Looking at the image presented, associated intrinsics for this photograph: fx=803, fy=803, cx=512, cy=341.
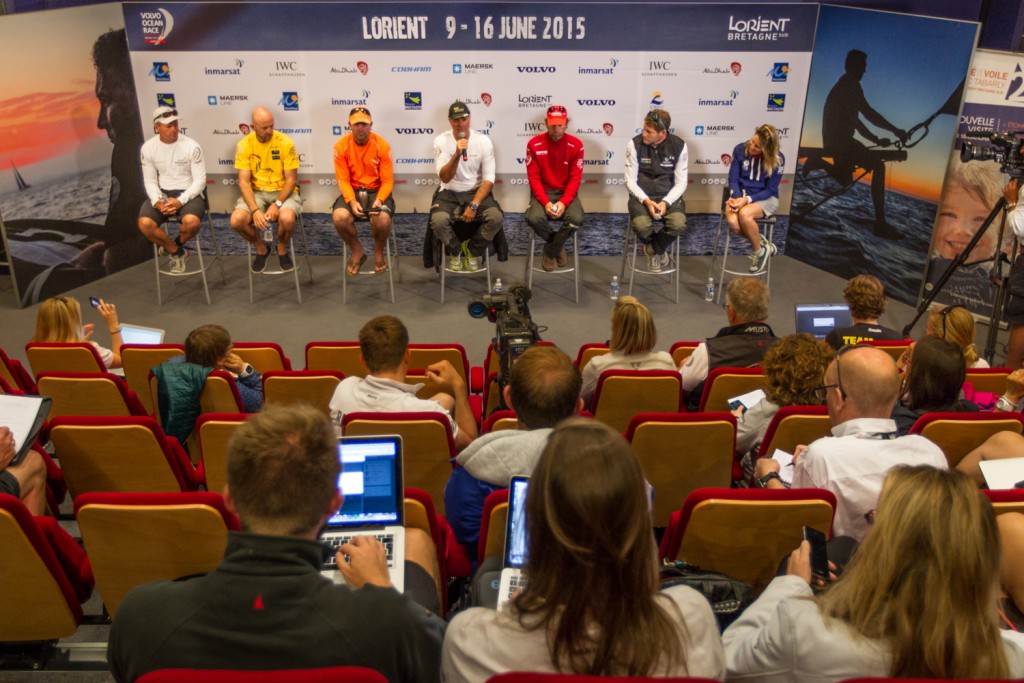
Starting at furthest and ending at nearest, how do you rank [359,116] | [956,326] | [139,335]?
[359,116] < [139,335] < [956,326]

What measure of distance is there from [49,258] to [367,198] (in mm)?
2647

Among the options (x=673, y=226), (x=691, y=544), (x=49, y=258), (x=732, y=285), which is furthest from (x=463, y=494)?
(x=49, y=258)

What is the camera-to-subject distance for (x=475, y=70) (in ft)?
22.7

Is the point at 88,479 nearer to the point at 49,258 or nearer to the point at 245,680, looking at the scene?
the point at 245,680

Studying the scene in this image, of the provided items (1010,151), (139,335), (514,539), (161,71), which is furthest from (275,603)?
(161,71)

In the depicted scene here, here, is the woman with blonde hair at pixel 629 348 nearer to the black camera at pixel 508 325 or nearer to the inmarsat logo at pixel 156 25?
the black camera at pixel 508 325

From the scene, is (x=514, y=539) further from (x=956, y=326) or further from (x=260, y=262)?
(x=260, y=262)

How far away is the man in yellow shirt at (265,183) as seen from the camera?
22.0 ft

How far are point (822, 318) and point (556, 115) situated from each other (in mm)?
2886

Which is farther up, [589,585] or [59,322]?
[589,585]

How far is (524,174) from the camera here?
7270 mm

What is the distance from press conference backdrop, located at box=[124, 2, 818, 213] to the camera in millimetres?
6836

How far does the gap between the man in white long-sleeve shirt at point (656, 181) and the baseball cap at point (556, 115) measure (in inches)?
24.6

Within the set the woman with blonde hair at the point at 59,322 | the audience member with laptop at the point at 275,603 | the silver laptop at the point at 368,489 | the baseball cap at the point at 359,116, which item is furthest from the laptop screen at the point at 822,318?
the woman with blonde hair at the point at 59,322
